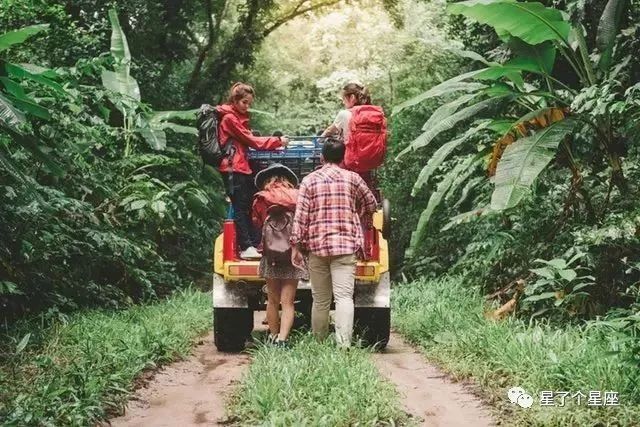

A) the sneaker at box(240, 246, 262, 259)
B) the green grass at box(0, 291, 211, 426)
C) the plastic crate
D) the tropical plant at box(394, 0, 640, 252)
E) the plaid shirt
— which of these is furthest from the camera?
the plastic crate

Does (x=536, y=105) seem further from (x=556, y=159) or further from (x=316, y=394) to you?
(x=316, y=394)

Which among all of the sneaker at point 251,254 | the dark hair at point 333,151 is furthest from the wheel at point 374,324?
the dark hair at point 333,151

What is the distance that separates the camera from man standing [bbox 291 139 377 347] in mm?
5824

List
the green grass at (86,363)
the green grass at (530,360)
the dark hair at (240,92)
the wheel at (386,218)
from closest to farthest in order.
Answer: the green grass at (530,360)
the green grass at (86,363)
the wheel at (386,218)
the dark hair at (240,92)

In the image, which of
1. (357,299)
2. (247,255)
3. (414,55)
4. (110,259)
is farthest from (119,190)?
(414,55)

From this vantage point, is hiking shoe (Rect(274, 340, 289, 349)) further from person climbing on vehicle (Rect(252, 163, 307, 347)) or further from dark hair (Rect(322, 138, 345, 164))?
dark hair (Rect(322, 138, 345, 164))

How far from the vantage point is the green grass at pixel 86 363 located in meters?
4.08

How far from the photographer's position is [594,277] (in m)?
6.21

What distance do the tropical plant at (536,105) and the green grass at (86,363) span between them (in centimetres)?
267

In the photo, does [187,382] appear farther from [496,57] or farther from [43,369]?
[496,57]

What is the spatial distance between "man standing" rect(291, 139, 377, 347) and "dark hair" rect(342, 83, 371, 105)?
3.71ft

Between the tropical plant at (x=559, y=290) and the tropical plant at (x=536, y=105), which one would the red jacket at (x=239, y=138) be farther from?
the tropical plant at (x=559, y=290)

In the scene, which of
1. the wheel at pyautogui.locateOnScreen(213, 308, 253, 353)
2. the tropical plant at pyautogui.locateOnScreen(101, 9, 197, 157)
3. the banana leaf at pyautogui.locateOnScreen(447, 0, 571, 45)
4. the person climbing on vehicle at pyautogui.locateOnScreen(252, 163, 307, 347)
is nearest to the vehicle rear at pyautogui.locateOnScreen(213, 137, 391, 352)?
the wheel at pyautogui.locateOnScreen(213, 308, 253, 353)

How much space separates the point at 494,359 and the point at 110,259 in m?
5.23
